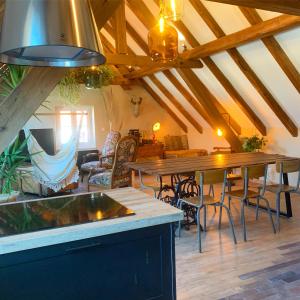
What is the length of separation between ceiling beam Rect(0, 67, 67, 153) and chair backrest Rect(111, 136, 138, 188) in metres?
2.60

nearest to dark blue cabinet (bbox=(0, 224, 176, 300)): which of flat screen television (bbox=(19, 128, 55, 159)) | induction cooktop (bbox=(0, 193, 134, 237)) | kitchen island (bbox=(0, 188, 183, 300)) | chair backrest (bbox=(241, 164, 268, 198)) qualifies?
kitchen island (bbox=(0, 188, 183, 300))

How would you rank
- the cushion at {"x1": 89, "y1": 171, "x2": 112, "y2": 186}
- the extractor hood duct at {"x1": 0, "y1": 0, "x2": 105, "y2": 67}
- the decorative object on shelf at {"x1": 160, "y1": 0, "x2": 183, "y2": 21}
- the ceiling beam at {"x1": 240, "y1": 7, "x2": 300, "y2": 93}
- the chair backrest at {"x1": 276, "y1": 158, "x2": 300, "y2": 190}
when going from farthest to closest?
the cushion at {"x1": 89, "y1": 171, "x2": 112, "y2": 186}, the ceiling beam at {"x1": 240, "y1": 7, "x2": 300, "y2": 93}, the chair backrest at {"x1": 276, "y1": 158, "x2": 300, "y2": 190}, the decorative object on shelf at {"x1": 160, "y1": 0, "x2": 183, "y2": 21}, the extractor hood duct at {"x1": 0, "y1": 0, "x2": 105, "y2": 67}

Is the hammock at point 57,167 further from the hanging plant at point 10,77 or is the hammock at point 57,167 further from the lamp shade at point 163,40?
the hanging plant at point 10,77

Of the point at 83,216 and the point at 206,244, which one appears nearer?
the point at 83,216

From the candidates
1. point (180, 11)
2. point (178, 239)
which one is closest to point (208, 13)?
point (180, 11)

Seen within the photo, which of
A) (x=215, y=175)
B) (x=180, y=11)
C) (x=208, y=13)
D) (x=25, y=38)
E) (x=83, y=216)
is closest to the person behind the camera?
(x=25, y=38)

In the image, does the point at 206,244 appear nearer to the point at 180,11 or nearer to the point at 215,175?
the point at 215,175

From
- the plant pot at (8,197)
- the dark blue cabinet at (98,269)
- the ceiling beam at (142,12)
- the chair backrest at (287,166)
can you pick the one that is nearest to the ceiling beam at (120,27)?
the ceiling beam at (142,12)

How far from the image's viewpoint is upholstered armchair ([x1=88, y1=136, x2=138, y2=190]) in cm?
504

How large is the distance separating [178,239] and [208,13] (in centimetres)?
348

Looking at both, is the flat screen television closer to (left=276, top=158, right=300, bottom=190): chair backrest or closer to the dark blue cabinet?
(left=276, top=158, right=300, bottom=190): chair backrest

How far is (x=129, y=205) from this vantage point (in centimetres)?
181

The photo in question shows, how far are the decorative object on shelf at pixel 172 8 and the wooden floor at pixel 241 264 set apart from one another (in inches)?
94.2

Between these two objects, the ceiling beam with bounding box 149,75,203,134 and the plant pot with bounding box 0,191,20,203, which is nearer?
the plant pot with bounding box 0,191,20,203
